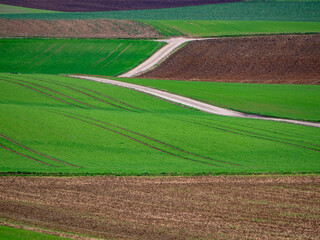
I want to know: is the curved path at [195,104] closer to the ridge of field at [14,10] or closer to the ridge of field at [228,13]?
the ridge of field at [228,13]

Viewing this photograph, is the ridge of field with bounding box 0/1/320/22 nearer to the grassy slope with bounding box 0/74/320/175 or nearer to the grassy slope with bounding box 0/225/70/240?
the grassy slope with bounding box 0/74/320/175

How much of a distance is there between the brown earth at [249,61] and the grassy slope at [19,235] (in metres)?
45.8

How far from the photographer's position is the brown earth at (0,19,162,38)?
7962 cm

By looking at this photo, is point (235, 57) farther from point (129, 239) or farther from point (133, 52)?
point (129, 239)

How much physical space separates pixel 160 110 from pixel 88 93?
25.9 feet

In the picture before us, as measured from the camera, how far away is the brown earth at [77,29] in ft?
261

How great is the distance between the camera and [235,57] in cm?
6381

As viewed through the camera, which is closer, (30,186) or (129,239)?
(129,239)

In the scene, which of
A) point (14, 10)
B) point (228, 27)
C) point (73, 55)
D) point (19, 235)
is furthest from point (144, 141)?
point (14, 10)

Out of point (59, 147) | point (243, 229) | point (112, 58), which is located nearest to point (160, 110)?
point (59, 147)

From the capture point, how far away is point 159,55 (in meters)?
70.6

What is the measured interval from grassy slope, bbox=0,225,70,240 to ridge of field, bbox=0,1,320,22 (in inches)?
3214

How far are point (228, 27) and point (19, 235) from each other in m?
77.2

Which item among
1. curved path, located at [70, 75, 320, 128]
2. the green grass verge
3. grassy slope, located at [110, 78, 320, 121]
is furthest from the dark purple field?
curved path, located at [70, 75, 320, 128]
